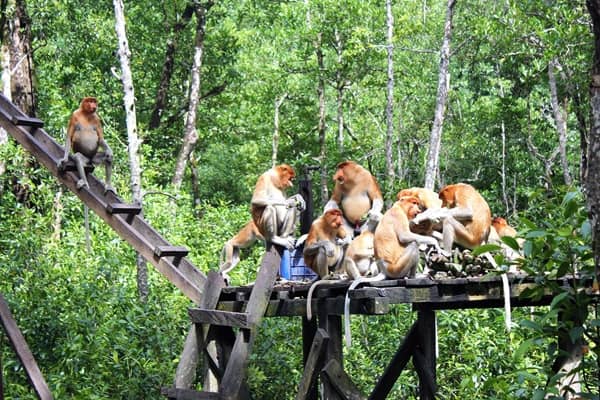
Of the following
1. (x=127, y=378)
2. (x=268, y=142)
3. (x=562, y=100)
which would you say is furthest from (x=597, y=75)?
(x=268, y=142)

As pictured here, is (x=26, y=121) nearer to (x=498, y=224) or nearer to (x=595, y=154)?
(x=498, y=224)

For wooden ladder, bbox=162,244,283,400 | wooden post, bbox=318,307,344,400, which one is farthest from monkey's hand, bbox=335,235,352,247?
wooden post, bbox=318,307,344,400

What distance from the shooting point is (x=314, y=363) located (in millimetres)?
5598

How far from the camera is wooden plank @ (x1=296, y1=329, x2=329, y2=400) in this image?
5.57 meters

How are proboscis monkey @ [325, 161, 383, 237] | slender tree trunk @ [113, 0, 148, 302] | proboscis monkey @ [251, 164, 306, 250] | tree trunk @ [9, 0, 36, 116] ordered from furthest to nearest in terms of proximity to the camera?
tree trunk @ [9, 0, 36, 116]
slender tree trunk @ [113, 0, 148, 302]
proboscis monkey @ [251, 164, 306, 250]
proboscis monkey @ [325, 161, 383, 237]

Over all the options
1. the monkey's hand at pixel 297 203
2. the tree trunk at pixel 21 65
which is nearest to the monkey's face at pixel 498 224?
the monkey's hand at pixel 297 203

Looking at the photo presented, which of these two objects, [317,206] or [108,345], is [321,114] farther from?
[108,345]

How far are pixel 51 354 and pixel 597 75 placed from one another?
7516 millimetres

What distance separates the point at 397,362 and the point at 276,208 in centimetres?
162

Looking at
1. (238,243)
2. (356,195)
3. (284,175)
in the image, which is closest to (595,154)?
(356,195)

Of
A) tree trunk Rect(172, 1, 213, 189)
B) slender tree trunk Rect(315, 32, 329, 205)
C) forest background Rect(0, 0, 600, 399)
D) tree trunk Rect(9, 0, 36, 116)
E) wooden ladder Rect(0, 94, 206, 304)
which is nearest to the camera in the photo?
wooden ladder Rect(0, 94, 206, 304)

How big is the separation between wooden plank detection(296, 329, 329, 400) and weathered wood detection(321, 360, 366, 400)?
142 mm

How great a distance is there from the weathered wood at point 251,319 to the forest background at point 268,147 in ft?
4.74

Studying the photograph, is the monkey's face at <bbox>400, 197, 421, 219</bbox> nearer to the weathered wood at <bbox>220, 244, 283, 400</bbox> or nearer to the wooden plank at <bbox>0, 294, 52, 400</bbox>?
the weathered wood at <bbox>220, 244, 283, 400</bbox>
